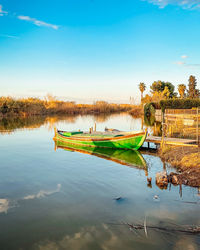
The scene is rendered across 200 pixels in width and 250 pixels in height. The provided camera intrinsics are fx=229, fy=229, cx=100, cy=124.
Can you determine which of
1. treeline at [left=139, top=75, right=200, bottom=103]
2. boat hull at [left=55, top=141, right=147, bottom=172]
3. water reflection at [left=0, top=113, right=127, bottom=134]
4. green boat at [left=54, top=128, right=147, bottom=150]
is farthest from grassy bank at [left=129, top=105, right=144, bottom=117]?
boat hull at [left=55, top=141, right=147, bottom=172]

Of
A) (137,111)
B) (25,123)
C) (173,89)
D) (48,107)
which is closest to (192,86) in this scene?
(173,89)

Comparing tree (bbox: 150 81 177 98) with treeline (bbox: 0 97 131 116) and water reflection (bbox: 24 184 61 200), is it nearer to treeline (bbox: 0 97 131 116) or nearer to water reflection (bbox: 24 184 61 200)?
treeline (bbox: 0 97 131 116)

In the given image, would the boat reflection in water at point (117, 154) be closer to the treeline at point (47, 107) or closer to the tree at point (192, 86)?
the treeline at point (47, 107)

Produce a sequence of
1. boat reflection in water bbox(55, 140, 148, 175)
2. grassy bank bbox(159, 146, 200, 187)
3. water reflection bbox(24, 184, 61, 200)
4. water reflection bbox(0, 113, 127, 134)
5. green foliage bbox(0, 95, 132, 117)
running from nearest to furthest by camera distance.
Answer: water reflection bbox(24, 184, 61, 200) < grassy bank bbox(159, 146, 200, 187) < boat reflection in water bbox(55, 140, 148, 175) < water reflection bbox(0, 113, 127, 134) < green foliage bbox(0, 95, 132, 117)

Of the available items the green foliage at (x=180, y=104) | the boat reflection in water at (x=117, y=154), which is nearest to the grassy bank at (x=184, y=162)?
the boat reflection in water at (x=117, y=154)

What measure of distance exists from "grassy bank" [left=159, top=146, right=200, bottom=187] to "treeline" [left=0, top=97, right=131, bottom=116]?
4122 cm

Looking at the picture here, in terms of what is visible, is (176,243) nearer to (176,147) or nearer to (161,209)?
(161,209)

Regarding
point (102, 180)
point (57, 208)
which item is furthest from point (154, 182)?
point (57, 208)

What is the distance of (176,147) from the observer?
43.8ft

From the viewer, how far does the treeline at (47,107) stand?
48294 mm

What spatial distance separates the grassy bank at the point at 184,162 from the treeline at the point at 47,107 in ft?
135

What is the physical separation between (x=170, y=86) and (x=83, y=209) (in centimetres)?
7222

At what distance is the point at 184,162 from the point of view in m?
10.3

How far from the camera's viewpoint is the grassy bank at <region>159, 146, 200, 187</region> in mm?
8558
